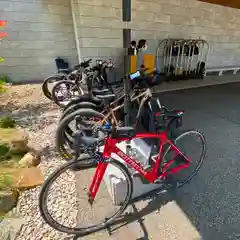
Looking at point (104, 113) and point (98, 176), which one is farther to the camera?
point (104, 113)

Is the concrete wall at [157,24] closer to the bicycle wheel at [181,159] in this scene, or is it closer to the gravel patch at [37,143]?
the gravel patch at [37,143]

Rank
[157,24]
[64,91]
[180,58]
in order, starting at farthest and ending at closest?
[180,58] < [157,24] < [64,91]

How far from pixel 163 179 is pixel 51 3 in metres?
5.41

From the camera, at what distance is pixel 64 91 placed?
3.66 meters

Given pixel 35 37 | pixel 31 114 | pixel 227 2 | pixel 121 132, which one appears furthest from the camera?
pixel 227 2

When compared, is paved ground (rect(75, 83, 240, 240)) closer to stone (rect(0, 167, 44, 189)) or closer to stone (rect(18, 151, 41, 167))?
stone (rect(0, 167, 44, 189))

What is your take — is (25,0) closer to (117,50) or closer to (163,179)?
(117,50)

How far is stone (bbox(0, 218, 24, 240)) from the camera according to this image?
140 cm

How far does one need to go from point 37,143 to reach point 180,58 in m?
4.69

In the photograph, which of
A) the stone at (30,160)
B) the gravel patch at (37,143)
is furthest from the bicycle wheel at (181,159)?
the stone at (30,160)

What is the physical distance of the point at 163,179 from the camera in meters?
1.89

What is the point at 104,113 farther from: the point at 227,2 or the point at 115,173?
the point at 227,2

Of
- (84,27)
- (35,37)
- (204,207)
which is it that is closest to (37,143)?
(204,207)

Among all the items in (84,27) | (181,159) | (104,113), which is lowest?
(181,159)
